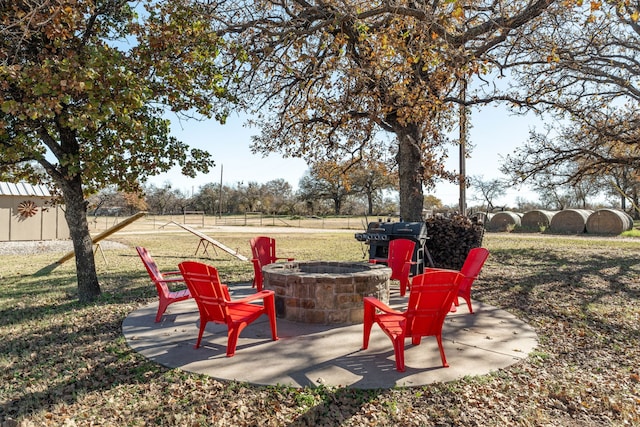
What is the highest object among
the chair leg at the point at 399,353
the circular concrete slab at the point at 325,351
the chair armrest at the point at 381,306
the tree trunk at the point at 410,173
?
the tree trunk at the point at 410,173

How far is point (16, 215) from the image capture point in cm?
1992

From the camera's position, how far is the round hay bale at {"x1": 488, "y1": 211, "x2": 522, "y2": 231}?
29047 mm

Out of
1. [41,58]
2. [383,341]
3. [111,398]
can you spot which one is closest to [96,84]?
[41,58]

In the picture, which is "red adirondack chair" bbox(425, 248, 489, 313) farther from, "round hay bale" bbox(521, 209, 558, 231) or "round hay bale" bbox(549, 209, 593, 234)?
"round hay bale" bbox(521, 209, 558, 231)

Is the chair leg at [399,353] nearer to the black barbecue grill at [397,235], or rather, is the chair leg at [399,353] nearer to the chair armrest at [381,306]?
the chair armrest at [381,306]

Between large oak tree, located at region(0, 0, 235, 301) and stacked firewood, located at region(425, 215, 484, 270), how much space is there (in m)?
6.61

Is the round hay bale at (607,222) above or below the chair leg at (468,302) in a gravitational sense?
above

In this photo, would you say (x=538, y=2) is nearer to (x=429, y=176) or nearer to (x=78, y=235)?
(x=429, y=176)

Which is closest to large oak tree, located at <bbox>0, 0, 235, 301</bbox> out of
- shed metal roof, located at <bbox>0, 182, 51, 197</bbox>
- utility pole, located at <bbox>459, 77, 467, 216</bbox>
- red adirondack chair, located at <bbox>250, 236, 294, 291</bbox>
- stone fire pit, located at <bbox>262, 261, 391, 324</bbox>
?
red adirondack chair, located at <bbox>250, 236, 294, 291</bbox>

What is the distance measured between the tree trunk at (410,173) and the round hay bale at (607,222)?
19.0 meters

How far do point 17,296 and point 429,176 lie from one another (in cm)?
1016

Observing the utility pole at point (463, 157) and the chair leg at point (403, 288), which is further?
the utility pole at point (463, 157)

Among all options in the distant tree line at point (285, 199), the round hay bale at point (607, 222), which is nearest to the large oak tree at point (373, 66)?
the round hay bale at point (607, 222)

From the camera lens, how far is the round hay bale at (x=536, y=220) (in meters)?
28.4
